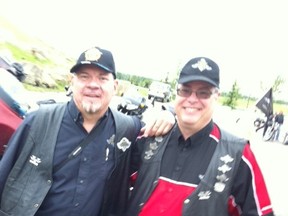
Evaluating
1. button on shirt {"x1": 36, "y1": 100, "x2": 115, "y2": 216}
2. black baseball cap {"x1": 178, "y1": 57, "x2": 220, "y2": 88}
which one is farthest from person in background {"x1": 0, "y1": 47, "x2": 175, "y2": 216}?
black baseball cap {"x1": 178, "y1": 57, "x2": 220, "y2": 88}

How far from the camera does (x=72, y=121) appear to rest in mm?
2779

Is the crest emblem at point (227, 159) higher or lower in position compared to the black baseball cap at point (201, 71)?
lower

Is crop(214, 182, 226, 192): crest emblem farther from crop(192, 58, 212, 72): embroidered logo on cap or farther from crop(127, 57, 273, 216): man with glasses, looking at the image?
crop(192, 58, 212, 72): embroidered logo on cap

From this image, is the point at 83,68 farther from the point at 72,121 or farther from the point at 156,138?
the point at 156,138

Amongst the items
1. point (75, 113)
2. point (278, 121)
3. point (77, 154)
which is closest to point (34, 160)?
point (77, 154)

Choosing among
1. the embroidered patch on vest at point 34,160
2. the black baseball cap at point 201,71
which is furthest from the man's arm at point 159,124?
the embroidered patch on vest at point 34,160

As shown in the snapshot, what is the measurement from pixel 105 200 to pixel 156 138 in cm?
67

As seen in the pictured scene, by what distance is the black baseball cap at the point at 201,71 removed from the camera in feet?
8.14

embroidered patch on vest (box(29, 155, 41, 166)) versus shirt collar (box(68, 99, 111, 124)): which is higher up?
shirt collar (box(68, 99, 111, 124))

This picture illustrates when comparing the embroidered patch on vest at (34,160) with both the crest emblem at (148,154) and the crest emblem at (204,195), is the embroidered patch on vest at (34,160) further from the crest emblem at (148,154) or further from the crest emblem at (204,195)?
the crest emblem at (204,195)

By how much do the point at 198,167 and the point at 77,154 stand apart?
94cm

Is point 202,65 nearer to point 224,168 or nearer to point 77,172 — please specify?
point 224,168

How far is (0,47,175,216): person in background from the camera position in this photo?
2.61 metres

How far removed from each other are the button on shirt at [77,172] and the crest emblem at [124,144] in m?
0.07
